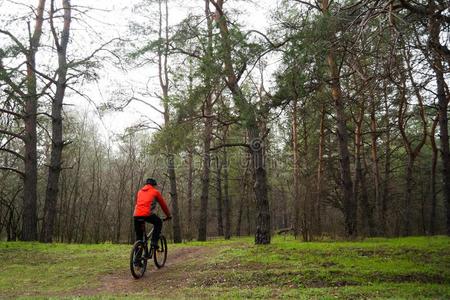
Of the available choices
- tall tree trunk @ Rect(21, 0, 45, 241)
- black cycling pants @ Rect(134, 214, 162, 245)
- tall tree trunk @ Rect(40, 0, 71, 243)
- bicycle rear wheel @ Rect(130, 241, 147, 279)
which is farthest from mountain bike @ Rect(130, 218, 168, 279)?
tall tree trunk @ Rect(21, 0, 45, 241)

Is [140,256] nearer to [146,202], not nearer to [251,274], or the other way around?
[146,202]

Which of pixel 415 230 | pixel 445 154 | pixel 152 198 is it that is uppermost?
pixel 445 154

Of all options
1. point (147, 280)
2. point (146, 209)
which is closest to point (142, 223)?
point (146, 209)

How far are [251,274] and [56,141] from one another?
34.7 ft

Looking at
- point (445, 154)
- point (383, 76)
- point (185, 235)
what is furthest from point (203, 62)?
point (185, 235)

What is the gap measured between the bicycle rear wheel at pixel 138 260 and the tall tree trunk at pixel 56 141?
806 cm

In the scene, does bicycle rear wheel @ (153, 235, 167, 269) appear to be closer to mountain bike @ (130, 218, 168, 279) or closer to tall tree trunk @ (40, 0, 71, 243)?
mountain bike @ (130, 218, 168, 279)

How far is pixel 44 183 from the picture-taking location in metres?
23.9

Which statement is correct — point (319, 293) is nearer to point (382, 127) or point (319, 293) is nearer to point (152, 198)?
point (152, 198)

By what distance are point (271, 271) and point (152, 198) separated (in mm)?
2770

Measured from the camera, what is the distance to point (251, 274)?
739 cm

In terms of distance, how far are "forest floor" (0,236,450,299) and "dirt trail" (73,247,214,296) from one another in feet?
0.06

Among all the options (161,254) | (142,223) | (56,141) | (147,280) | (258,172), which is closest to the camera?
(147,280)

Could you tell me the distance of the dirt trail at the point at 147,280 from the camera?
22.2 ft
